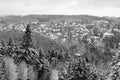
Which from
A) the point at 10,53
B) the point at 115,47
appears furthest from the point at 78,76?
the point at 115,47

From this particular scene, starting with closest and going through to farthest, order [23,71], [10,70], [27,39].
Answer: [27,39] → [10,70] → [23,71]

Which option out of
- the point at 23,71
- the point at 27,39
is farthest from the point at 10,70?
the point at 27,39

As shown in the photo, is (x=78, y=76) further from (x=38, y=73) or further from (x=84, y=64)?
(x=38, y=73)

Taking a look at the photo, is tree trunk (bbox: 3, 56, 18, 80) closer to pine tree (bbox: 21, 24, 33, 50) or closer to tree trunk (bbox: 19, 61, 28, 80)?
tree trunk (bbox: 19, 61, 28, 80)

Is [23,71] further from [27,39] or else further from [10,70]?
[27,39]

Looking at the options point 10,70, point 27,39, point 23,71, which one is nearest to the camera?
point 27,39

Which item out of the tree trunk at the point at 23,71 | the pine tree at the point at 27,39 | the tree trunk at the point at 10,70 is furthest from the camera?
the tree trunk at the point at 23,71

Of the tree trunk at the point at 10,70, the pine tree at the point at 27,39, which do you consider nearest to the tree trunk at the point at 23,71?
the tree trunk at the point at 10,70

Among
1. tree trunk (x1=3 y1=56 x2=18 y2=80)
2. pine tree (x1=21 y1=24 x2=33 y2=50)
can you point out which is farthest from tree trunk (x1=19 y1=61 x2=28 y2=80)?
pine tree (x1=21 y1=24 x2=33 y2=50)

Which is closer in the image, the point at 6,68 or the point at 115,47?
the point at 6,68

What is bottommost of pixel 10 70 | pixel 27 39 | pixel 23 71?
pixel 23 71

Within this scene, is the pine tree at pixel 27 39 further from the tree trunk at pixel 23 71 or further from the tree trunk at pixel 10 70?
the tree trunk at pixel 10 70
